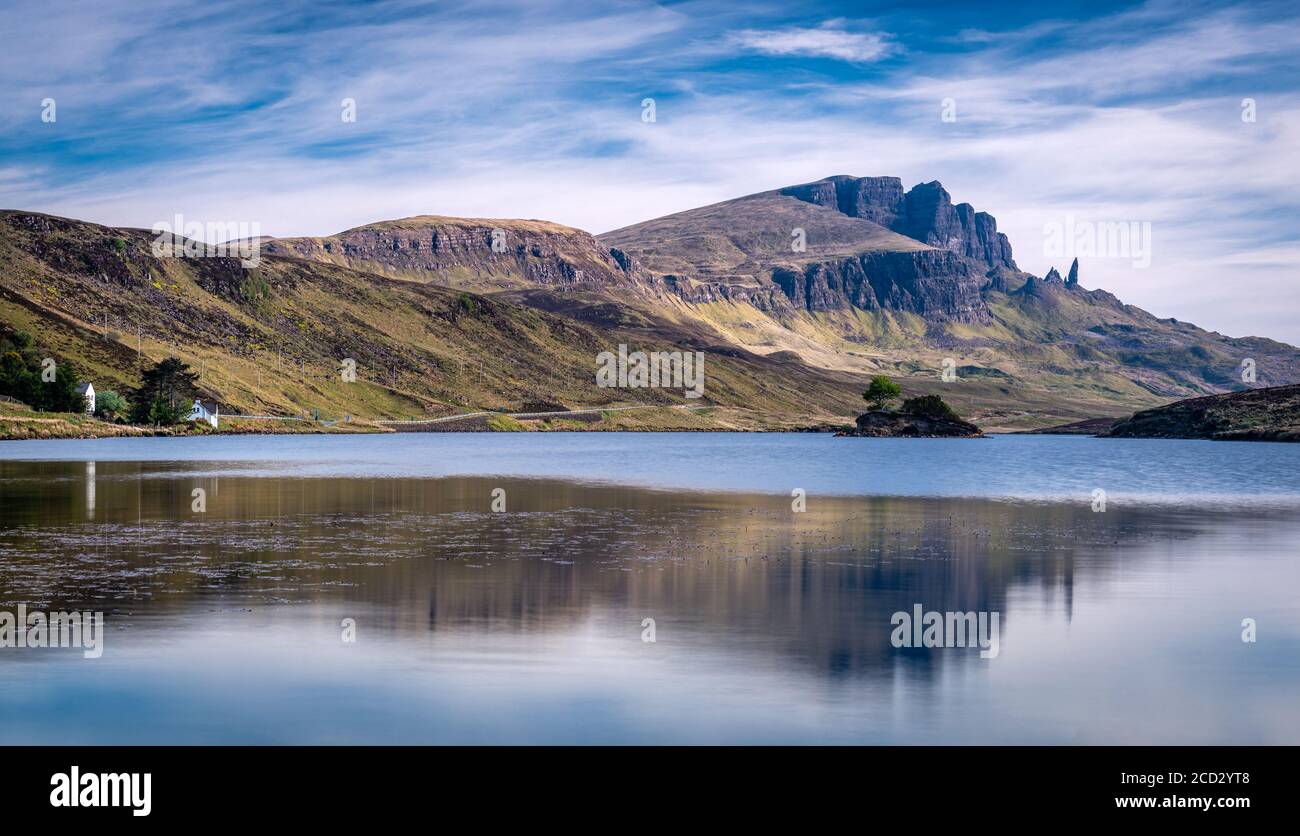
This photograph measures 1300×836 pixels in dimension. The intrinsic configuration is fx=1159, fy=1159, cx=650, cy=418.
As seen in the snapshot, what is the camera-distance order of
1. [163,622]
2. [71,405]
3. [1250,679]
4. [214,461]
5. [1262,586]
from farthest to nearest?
[71,405], [214,461], [1262,586], [163,622], [1250,679]

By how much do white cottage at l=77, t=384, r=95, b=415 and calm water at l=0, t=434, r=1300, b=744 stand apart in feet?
439


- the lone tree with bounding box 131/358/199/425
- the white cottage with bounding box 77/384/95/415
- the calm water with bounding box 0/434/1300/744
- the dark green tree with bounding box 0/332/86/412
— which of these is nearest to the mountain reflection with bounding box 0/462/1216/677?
the calm water with bounding box 0/434/1300/744

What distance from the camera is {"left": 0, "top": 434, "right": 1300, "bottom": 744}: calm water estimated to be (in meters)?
20.2

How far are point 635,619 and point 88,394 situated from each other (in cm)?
18590

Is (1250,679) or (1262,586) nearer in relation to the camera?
(1250,679)

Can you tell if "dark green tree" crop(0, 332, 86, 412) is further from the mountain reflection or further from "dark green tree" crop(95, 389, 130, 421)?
the mountain reflection

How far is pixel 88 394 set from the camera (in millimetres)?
190500
